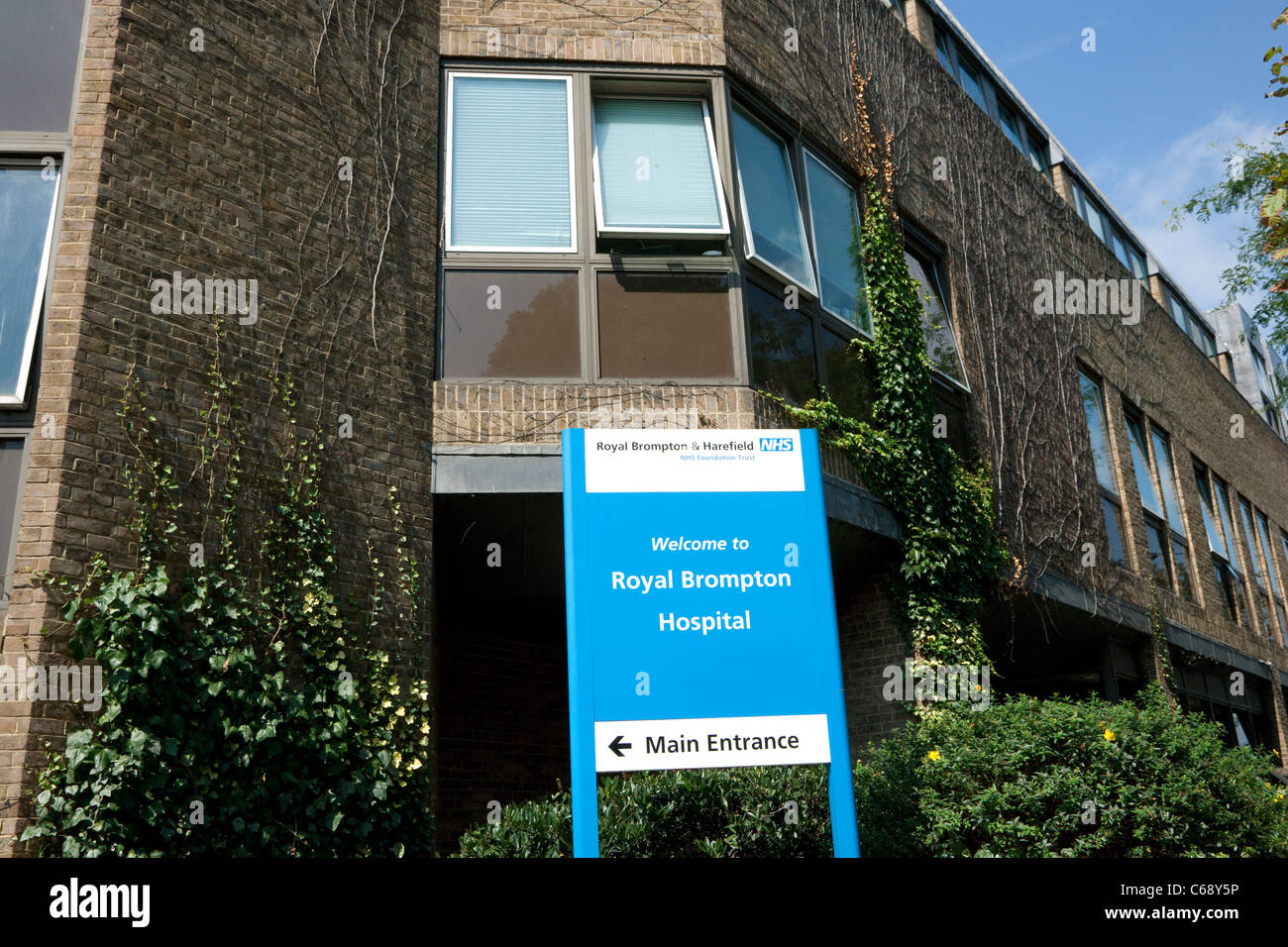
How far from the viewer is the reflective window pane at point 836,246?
31.0 ft

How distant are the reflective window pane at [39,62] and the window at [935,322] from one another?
7381mm

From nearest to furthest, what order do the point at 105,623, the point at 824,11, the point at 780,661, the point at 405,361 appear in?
the point at 780,661 < the point at 105,623 < the point at 405,361 < the point at 824,11

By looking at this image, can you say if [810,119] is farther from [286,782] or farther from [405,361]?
[286,782]

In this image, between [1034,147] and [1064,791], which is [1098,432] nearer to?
[1034,147]

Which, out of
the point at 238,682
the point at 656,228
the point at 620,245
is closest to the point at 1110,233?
the point at 656,228

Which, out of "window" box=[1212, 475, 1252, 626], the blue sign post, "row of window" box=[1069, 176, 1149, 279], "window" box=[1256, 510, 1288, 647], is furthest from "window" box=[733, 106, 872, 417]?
"window" box=[1256, 510, 1288, 647]

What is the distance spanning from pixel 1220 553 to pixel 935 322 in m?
9.72

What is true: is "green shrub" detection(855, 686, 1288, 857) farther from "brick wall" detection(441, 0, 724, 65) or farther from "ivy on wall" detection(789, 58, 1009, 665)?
"brick wall" detection(441, 0, 724, 65)

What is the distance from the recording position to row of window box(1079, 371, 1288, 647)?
47.8ft

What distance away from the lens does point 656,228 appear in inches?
315

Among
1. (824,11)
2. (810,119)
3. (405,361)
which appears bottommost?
(405,361)
